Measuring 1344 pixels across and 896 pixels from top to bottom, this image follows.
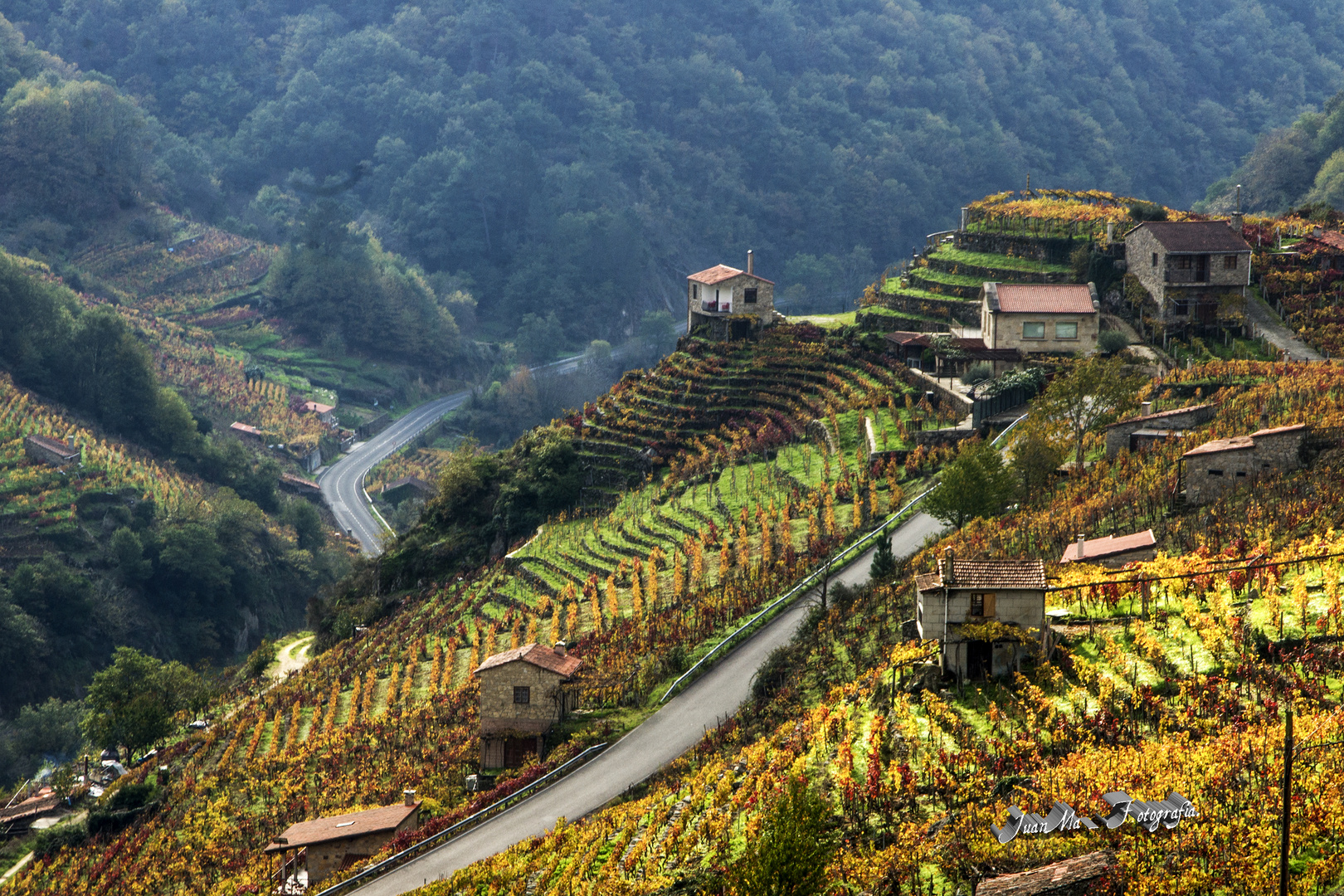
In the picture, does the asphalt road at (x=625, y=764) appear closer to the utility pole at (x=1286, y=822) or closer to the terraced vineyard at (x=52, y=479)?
the utility pole at (x=1286, y=822)

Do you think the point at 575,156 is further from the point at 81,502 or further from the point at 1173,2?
the point at 81,502

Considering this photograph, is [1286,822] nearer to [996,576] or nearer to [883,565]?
[996,576]

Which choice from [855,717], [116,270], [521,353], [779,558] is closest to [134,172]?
[116,270]

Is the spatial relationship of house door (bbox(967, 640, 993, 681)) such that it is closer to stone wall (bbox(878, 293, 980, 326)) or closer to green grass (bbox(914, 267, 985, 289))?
stone wall (bbox(878, 293, 980, 326))

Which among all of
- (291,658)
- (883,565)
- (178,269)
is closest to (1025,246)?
(883,565)

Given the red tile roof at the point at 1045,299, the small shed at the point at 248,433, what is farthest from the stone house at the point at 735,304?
the small shed at the point at 248,433

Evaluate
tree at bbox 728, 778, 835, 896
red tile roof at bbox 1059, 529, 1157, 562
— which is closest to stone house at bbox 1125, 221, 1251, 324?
red tile roof at bbox 1059, 529, 1157, 562
